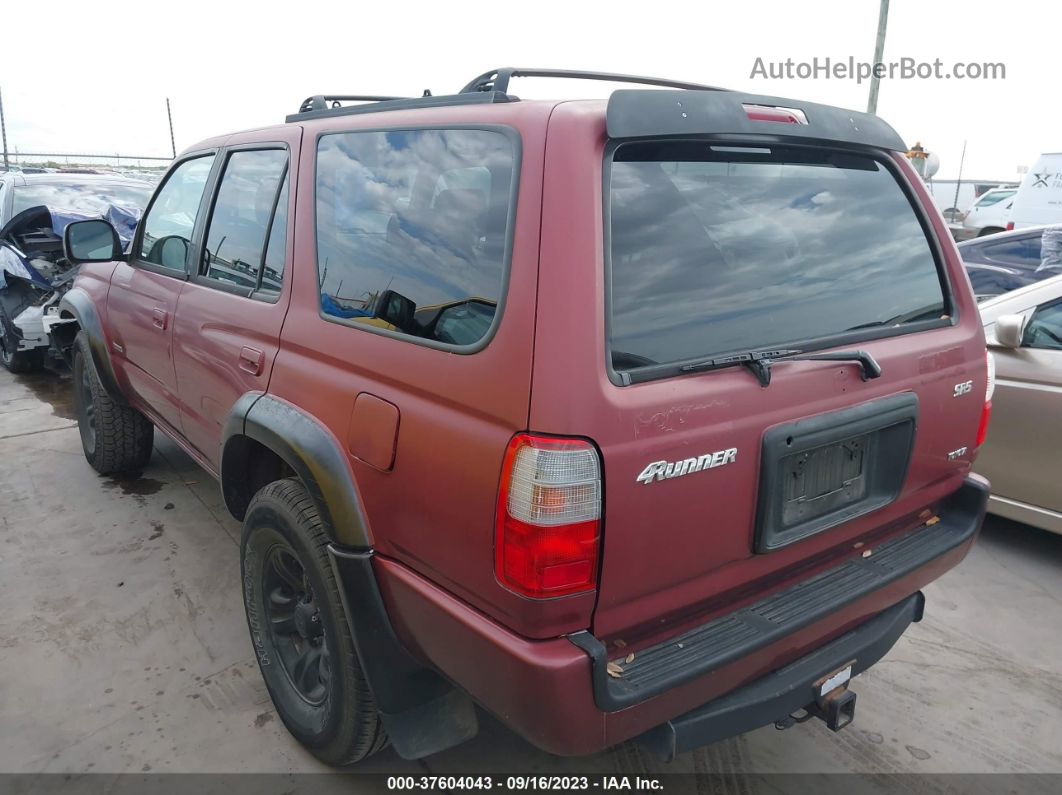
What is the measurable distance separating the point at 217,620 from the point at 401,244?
78.9 inches

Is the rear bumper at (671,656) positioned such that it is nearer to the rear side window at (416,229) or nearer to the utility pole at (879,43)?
the rear side window at (416,229)

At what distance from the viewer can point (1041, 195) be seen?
12875mm

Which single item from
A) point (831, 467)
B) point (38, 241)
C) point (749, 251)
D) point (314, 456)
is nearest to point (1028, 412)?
point (831, 467)

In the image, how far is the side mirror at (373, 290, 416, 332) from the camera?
6.16 ft

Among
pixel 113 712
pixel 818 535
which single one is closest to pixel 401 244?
pixel 818 535

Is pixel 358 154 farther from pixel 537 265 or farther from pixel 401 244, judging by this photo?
pixel 537 265

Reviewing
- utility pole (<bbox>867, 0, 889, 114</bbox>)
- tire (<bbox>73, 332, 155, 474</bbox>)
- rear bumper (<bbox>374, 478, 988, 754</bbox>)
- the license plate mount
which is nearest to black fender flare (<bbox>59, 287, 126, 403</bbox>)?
tire (<bbox>73, 332, 155, 474</bbox>)

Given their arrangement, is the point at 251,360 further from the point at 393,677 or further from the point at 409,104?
the point at 393,677

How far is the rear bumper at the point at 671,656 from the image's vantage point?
1531 mm

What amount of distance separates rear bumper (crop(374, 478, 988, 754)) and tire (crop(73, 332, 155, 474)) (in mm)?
3138

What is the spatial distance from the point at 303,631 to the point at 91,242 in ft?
A: 8.38

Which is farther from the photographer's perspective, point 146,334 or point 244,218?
point 146,334

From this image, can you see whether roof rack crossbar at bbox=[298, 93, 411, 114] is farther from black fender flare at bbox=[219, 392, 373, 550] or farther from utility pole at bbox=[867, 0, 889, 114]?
utility pole at bbox=[867, 0, 889, 114]

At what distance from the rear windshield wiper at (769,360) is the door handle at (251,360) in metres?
1.39
